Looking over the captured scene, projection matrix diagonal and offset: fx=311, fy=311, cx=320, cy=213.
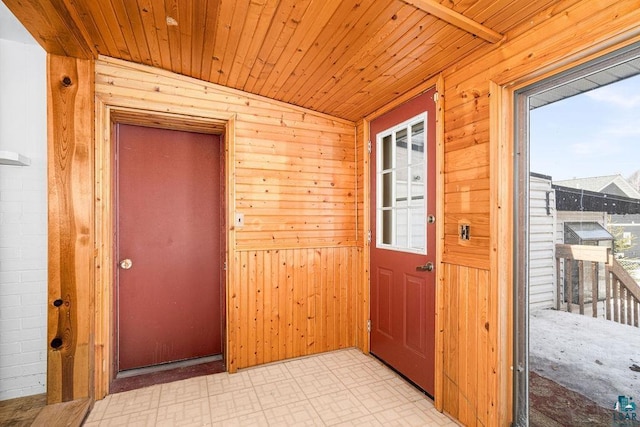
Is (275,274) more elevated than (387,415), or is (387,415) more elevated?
(275,274)

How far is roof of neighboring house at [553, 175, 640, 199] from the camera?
145 centimetres

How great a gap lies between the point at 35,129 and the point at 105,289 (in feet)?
4.13

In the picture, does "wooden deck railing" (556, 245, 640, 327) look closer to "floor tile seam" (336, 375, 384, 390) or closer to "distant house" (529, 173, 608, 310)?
"distant house" (529, 173, 608, 310)

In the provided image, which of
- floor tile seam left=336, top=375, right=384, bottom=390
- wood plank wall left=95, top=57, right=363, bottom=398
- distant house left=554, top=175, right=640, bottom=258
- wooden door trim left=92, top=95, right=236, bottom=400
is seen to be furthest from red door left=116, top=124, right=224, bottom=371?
distant house left=554, top=175, right=640, bottom=258

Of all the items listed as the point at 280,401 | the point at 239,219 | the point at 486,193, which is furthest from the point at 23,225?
the point at 486,193

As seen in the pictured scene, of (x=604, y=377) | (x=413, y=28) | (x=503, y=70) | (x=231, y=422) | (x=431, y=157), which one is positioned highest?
(x=413, y=28)

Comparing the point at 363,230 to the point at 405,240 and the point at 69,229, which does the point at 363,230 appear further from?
the point at 69,229

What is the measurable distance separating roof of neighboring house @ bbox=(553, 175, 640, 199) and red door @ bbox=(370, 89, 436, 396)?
32.8 inches

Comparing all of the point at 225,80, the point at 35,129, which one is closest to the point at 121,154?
the point at 35,129

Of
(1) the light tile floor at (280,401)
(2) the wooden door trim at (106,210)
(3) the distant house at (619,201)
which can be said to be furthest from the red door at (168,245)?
(3) the distant house at (619,201)

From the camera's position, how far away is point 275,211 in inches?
116

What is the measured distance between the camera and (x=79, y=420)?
6.55 feet

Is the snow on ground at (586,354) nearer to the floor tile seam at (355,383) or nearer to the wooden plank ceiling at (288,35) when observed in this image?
the floor tile seam at (355,383)

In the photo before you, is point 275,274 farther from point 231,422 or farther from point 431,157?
point 431,157
